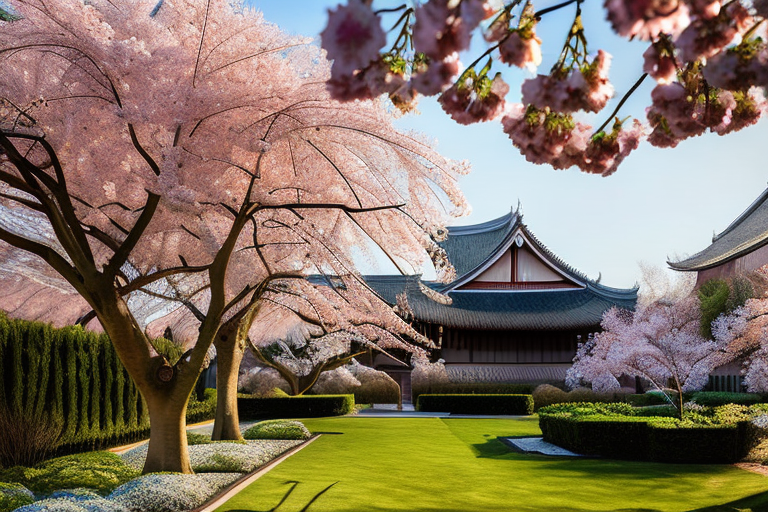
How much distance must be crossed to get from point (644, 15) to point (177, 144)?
7718 mm

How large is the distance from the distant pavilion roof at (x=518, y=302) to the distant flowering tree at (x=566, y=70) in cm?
3416

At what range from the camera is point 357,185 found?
10883 millimetres

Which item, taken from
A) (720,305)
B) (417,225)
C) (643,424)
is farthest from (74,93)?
(720,305)

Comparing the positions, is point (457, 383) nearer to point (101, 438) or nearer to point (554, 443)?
point (554, 443)

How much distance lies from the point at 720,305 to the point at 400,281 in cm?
1737

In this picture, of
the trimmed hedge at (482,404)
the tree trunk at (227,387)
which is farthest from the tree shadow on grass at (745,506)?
the trimmed hedge at (482,404)

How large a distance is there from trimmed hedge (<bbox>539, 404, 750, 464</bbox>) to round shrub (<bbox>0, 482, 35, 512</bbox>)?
1081cm

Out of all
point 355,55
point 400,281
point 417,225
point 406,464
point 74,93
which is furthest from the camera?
point 400,281

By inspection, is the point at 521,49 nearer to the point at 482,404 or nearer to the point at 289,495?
the point at 289,495

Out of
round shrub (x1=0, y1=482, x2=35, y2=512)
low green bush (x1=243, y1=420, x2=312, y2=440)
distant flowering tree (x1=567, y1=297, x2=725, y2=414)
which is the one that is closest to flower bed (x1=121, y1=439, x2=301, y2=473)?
round shrub (x1=0, y1=482, x2=35, y2=512)

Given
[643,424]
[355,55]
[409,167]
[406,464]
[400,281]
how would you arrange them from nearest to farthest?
[355,55], [409,167], [406,464], [643,424], [400,281]

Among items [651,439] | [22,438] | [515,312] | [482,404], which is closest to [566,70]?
[22,438]

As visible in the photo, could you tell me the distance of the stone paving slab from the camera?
15395mm

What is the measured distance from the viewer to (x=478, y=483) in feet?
37.3
